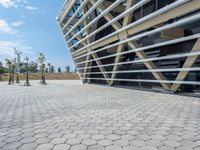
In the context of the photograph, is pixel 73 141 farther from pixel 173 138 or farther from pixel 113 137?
pixel 173 138

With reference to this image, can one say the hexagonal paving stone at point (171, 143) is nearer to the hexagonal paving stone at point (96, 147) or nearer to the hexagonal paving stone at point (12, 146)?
the hexagonal paving stone at point (96, 147)

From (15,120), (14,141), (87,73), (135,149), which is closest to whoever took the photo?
(135,149)

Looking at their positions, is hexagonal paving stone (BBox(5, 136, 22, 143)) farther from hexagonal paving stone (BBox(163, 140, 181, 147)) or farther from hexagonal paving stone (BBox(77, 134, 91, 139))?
hexagonal paving stone (BBox(163, 140, 181, 147))

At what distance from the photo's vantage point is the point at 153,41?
1490cm

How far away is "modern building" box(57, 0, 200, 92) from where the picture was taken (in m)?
9.27

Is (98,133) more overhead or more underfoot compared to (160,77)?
more underfoot

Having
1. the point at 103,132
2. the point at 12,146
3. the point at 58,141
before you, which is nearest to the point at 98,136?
the point at 103,132

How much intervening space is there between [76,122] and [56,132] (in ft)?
2.93

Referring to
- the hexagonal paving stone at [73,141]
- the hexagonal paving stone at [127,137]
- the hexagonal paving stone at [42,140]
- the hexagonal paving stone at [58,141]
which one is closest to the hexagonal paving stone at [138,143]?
the hexagonal paving stone at [127,137]

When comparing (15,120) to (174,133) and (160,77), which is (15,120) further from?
(160,77)

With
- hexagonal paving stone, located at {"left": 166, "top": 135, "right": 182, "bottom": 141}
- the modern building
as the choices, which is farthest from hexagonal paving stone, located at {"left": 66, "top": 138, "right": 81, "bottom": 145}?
the modern building

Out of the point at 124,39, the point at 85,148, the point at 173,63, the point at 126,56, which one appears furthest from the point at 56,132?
the point at 126,56

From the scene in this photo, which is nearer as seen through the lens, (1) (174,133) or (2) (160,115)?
(1) (174,133)

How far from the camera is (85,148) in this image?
324 cm
